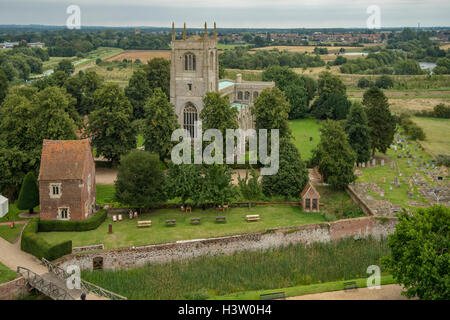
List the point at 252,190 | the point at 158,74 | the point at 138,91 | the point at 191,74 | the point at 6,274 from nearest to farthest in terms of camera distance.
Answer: the point at 6,274 < the point at 252,190 < the point at 191,74 < the point at 138,91 < the point at 158,74

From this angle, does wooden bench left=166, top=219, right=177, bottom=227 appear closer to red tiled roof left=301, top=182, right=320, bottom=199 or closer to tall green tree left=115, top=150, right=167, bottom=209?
tall green tree left=115, top=150, right=167, bottom=209

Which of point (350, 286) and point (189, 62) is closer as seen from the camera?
point (350, 286)

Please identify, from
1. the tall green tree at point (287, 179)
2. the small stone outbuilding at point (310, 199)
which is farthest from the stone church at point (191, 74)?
the small stone outbuilding at point (310, 199)

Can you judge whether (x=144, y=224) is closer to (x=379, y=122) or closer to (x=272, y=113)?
(x=272, y=113)

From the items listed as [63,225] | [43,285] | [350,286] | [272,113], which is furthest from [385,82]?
[43,285]

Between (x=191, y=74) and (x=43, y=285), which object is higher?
(x=191, y=74)

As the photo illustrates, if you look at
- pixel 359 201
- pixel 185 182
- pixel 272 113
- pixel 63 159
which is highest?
pixel 272 113

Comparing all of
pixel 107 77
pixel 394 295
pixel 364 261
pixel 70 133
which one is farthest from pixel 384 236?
pixel 107 77

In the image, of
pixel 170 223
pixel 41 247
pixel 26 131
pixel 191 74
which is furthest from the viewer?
pixel 191 74
